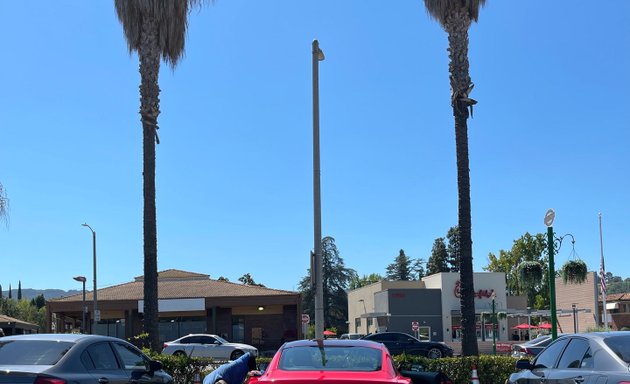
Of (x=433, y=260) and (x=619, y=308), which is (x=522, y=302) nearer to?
(x=619, y=308)

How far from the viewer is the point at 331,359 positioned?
311 inches

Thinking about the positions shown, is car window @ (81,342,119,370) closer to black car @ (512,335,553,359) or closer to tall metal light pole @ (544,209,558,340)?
tall metal light pole @ (544,209,558,340)

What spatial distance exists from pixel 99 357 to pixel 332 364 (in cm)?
328

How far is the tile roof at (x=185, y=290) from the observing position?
149 feet

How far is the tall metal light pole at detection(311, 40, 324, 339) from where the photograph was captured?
49.9 ft

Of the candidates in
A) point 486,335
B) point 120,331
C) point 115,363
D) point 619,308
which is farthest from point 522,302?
point 115,363

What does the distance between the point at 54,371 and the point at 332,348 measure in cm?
309

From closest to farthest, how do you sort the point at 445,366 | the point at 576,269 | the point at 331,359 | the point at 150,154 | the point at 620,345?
the point at 620,345 → the point at 331,359 → the point at 445,366 → the point at 150,154 → the point at 576,269

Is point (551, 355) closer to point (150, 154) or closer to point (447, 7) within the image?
point (150, 154)

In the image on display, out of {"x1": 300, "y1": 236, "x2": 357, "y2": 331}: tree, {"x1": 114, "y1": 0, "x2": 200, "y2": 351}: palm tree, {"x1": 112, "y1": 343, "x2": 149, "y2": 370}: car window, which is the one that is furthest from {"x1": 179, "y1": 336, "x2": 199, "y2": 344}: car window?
{"x1": 300, "y1": 236, "x2": 357, "y2": 331}: tree

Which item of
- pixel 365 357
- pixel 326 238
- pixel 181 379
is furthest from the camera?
pixel 326 238

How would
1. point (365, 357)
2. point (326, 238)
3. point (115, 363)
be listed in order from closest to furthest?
point (365, 357) < point (115, 363) < point (326, 238)

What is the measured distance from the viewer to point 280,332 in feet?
155

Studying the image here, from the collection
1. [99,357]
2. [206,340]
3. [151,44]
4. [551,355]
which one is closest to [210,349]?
[206,340]
